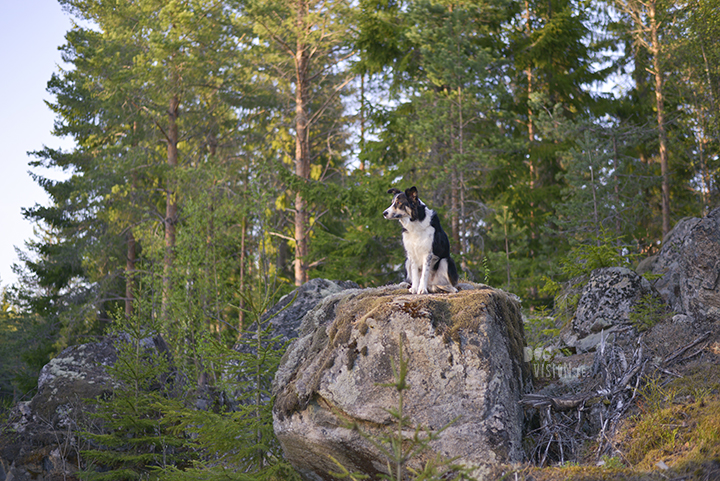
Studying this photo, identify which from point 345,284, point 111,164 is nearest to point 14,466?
point 345,284

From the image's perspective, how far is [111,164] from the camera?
22750 mm

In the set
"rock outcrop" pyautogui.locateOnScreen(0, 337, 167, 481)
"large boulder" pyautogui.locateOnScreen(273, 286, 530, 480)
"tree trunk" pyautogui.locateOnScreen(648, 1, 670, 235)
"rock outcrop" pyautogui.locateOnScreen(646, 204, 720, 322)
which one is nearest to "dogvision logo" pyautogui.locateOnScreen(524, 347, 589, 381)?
"large boulder" pyautogui.locateOnScreen(273, 286, 530, 480)

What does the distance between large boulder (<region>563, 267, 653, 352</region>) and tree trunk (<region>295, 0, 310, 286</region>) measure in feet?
32.2

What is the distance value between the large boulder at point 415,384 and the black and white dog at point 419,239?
342mm

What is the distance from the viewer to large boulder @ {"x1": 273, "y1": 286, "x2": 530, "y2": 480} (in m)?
5.60

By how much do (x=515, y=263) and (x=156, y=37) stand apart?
1455cm

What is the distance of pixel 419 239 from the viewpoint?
22.3ft

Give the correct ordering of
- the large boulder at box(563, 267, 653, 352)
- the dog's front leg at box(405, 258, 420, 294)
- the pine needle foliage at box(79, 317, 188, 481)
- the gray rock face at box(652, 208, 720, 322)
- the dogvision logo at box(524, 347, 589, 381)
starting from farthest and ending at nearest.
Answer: the large boulder at box(563, 267, 653, 352) < the pine needle foliage at box(79, 317, 188, 481) < the gray rock face at box(652, 208, 720, 322) < the dogvision logo at box(524, 347, 589, 381) < the dog's front leg at box(405, 258, 420, 294)

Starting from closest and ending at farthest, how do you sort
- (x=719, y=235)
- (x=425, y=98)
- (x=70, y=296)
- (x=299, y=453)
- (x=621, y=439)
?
1. (x=621, y=439)
2. (x=299, y=453)
3. (x=719, y=235)
4. (x=425, y=98)
5. (x=70, y=296)

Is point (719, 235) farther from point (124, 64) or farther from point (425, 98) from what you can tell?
point (124, 64)

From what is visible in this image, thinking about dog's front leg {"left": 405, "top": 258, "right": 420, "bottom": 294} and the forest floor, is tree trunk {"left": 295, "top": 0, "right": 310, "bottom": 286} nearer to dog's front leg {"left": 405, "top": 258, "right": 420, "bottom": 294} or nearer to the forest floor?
dog's front leg {"left": 405, "top": 258, "right": 420, "bottom": 294}

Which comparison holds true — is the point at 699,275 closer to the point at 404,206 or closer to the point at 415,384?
the point at 404,206

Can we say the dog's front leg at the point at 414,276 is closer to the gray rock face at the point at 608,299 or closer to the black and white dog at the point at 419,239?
the black and white dog at the point at 419,239

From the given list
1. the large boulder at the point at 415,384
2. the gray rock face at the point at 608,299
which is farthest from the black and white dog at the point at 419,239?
the gray rock face at the point at 608,299
